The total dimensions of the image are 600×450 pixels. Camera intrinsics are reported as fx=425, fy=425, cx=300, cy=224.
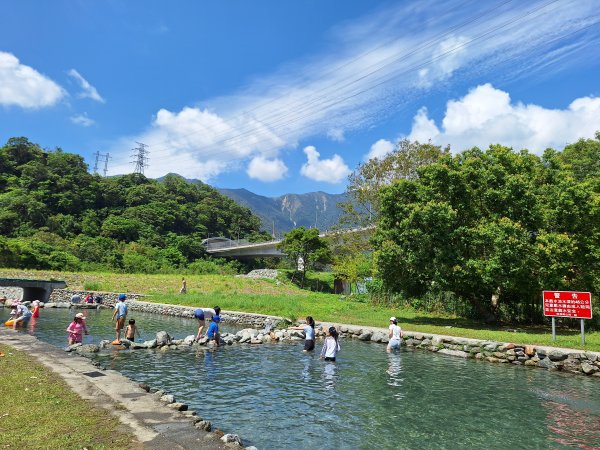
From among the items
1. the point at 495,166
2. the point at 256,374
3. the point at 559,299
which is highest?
the point at 495,166

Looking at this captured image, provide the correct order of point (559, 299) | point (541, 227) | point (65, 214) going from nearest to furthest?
point (559, 299), point (541, 227), point (65, 214)

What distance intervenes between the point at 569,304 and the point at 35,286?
1625 inches

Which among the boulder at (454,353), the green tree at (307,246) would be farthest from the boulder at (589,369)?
the green tree at (307,246)

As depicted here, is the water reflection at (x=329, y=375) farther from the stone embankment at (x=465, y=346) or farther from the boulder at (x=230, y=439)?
the stone embankment at (x=465, y=346)

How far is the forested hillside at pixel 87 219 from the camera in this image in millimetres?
59375

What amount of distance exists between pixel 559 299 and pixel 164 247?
70230 mm

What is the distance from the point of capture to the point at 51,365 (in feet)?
37.7

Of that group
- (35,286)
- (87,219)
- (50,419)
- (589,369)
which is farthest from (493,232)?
(87,219)

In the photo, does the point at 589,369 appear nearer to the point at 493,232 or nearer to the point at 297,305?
the point at 493,232

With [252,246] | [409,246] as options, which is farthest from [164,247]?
[409,246]

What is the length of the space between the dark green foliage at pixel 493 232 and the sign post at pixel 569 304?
2.55 m

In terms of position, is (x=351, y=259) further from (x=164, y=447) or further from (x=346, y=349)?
(x=164, y=447)

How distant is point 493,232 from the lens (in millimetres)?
21141

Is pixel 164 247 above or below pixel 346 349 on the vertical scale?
above
